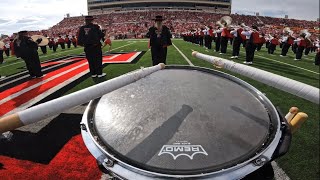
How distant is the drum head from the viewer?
64.9 inches

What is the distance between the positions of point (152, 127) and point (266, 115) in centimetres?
82

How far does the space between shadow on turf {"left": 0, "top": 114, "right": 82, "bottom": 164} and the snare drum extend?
1140mm

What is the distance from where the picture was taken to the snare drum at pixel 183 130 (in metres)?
1.61

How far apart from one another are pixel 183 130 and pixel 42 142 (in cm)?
205

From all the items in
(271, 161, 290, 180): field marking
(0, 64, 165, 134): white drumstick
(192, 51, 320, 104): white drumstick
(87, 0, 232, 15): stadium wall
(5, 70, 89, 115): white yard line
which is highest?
(87, 0, 232, 15): stadium wall

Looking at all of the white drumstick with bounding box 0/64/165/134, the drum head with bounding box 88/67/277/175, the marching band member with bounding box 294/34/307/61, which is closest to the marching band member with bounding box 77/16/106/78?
the drum head with bounding box 88/67/277/175

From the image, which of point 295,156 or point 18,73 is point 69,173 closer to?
point 295,156

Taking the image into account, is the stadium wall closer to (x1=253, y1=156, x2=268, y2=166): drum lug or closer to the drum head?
the drum head

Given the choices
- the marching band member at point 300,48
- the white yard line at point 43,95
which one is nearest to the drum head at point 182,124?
the white yard line at point 43,95

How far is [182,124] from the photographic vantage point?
1.90 meters

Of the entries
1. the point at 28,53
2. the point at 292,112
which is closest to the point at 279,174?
the point at 292,112

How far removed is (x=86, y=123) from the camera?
200cm

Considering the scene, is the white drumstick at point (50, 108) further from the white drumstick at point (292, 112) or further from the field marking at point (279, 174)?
the field marking at point (279, 174)

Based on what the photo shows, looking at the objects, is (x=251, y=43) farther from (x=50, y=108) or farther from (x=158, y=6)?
(x=158, y=6)
